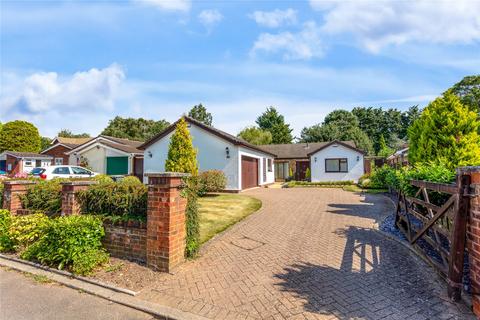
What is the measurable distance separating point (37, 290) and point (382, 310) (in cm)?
521

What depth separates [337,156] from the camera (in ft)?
81.5

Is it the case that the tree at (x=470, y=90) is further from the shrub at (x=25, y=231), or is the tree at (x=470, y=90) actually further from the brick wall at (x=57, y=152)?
the brick wall at (x=57, y=152)

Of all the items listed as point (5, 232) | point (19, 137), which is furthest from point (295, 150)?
point (19, 137)

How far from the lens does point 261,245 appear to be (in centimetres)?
620

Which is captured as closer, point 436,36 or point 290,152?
point 436,36

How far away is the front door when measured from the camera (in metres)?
29.3

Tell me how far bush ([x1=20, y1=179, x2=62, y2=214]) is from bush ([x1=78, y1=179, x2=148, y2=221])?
1037 millimetres

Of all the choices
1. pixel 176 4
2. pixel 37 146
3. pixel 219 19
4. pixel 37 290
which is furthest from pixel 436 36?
pixel 37 146

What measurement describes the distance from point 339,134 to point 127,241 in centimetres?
4660

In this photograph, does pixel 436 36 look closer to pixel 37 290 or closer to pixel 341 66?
pixel 341 66

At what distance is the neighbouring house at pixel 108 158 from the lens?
76.7ft

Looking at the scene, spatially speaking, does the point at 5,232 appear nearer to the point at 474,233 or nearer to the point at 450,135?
the point at 474,233

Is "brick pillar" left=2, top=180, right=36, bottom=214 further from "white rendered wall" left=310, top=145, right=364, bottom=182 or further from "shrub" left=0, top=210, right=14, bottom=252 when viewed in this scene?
"white rendered wall" left=310, top=145, right=364, bottom=182

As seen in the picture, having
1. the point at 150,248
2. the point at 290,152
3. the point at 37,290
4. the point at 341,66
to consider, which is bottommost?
the point at 37,290
